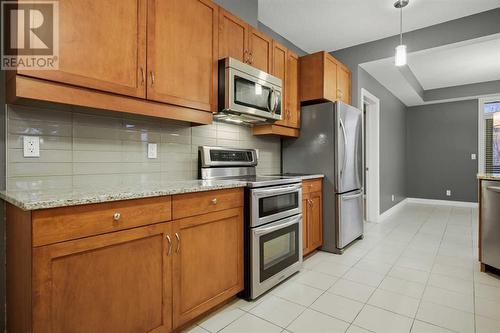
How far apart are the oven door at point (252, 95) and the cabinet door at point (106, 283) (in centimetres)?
117

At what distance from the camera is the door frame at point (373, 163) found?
467 cm

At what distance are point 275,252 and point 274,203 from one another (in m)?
0.41

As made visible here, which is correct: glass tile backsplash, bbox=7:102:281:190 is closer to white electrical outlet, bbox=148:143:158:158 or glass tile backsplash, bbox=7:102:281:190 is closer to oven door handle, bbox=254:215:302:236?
white electrical outlet, bbox=148:143:158:158

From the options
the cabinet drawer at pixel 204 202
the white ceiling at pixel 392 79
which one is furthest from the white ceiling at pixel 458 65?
the cabinet drawer at pixel 204 202

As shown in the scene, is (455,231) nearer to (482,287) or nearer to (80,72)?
(482,287)

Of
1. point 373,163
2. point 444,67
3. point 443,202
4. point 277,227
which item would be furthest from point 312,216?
point 443,202

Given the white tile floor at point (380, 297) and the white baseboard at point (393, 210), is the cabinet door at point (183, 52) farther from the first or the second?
the white baseboard at point (393, 210)

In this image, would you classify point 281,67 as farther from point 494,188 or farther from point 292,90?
point 494,188

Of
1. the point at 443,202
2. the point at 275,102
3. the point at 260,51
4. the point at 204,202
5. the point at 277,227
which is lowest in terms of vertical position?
the point at 443,202

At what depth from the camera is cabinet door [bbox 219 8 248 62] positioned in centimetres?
223

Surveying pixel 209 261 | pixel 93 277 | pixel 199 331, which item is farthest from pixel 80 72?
pixel 199 331

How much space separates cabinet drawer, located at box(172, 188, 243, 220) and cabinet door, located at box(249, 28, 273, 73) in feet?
4.34

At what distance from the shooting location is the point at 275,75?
286cm

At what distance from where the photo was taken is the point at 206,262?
1.75m
